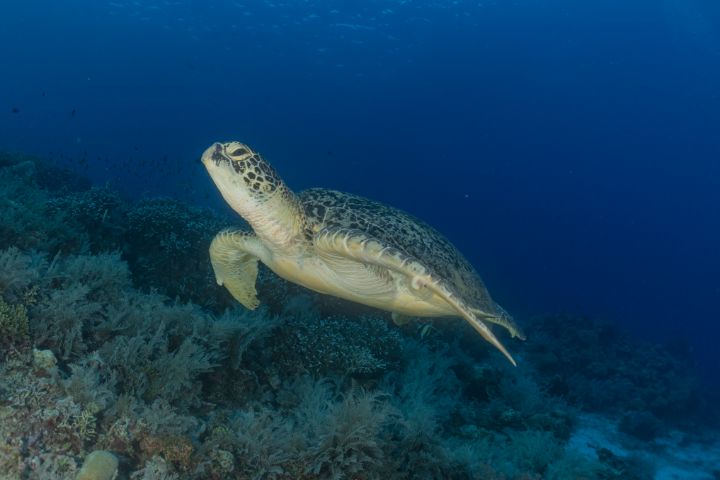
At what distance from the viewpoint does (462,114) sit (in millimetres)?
77812

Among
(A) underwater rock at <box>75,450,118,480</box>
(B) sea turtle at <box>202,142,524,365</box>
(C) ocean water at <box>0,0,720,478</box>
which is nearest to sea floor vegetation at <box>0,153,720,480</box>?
(A) underwater rock at <box>75,450,118,480</box>

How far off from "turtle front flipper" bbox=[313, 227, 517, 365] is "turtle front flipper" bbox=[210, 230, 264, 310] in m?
1.25

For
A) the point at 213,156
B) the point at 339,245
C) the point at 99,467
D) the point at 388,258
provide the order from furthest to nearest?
the point at 213,156 → the point at 339,245 → the point at 388,258 → the point at 99,467

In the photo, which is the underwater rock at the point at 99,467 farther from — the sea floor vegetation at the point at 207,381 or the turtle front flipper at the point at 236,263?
the turtle front flipper at the point at 236,263

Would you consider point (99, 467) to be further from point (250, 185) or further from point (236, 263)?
point (236, 263)

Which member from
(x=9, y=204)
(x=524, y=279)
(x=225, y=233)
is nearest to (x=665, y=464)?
(x=225, y=233)

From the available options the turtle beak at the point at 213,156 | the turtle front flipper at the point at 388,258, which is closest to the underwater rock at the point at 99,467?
the turtle front flipper at the point at 388,258

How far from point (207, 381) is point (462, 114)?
8037 cm

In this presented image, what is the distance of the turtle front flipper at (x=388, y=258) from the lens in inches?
132

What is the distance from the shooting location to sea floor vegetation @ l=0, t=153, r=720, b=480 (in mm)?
2459

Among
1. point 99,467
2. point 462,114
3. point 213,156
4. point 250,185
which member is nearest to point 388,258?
point 250,185

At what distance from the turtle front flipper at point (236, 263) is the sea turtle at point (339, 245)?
0.04ft

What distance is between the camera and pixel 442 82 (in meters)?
66.1

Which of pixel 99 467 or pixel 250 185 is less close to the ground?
pixel 250 185
